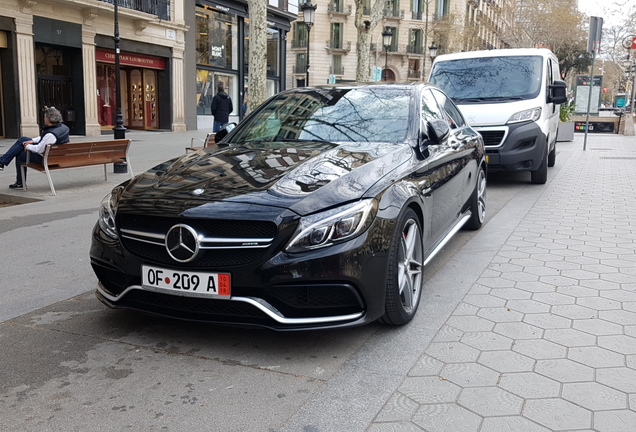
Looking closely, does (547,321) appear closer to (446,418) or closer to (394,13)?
(446,418)

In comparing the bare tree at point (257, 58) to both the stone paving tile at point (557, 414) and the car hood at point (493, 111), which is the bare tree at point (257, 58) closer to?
the car hood at point (493, 111)

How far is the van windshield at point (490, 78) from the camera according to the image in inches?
404

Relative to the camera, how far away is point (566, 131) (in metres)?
21.3

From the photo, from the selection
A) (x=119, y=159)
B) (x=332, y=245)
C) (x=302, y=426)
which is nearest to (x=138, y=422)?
(x=302, y=426)

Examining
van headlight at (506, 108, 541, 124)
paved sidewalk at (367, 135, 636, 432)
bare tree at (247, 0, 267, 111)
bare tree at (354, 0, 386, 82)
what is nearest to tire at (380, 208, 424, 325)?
paved sidewalk at (367, 135, 636, 432)

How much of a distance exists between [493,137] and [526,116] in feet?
2.17

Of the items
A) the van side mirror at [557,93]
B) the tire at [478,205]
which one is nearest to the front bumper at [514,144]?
the van side mirror at [557,93]

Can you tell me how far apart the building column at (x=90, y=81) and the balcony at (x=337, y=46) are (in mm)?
43226

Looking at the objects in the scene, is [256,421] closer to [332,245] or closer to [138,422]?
[138,422]

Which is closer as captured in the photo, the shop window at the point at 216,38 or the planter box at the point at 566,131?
the planter box at the point at 566,131

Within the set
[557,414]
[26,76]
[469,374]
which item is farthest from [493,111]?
[26,76]

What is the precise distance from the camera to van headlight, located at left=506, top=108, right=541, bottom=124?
9.79m

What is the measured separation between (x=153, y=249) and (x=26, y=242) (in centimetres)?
364

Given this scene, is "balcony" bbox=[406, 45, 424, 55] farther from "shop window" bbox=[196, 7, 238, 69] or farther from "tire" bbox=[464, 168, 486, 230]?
"tire" bbox=[464, 168, 486, 230]
